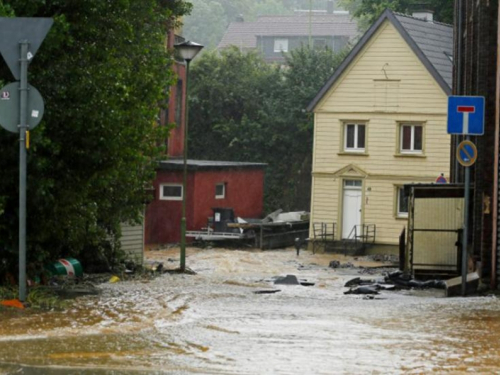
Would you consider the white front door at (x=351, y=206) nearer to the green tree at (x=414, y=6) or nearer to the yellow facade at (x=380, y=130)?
the yellow facade at (x=380, y=130)

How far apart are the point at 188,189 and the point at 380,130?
852cm

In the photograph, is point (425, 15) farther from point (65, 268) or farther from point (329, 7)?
point (329, 7)

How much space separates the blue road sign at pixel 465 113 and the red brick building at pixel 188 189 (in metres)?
30.2

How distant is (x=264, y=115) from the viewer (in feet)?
199

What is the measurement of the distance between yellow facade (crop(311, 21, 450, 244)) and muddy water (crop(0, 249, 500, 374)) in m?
30.7

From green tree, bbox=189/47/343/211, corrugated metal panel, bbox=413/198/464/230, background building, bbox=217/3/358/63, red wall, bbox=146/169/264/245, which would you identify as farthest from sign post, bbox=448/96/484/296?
background building, bbox=217/3/358/63

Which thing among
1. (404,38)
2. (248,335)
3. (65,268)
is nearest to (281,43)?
(404,38)

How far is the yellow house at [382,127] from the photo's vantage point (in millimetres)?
47531

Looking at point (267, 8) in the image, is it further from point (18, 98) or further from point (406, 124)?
point (18, 98)

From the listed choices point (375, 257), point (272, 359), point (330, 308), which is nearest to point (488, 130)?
point (330, 308)

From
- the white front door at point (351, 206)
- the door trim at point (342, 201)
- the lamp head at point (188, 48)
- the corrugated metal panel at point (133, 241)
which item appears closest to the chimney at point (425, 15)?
the door trim at point (342, 201)

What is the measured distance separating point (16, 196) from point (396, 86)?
3292cm

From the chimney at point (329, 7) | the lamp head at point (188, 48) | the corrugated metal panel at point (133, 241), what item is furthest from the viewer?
the chimney at point (329, 7)

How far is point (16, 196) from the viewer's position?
55.8 ft
